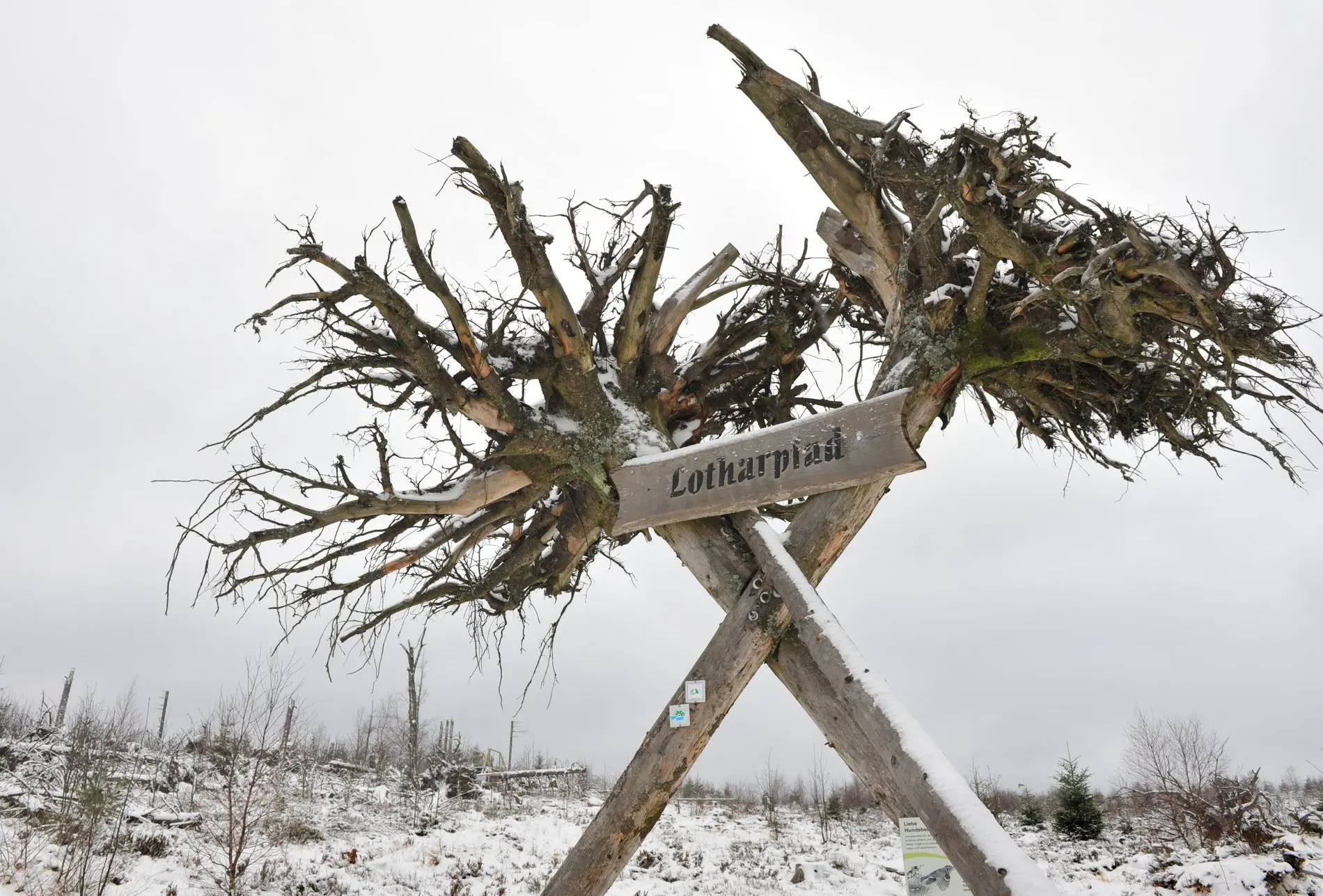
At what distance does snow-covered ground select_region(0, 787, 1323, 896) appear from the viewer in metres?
9.17

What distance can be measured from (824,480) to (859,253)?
2272 mm

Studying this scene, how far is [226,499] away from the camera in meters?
6.12

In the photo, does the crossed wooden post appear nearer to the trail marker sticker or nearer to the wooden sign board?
the wooden sign board

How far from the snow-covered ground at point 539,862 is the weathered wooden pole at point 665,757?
538 centimetres

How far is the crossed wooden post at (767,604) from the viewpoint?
4.74 meters

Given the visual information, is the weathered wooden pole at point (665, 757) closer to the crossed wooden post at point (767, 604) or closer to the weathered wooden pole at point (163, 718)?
the crossed wooden post at point (767, 604)

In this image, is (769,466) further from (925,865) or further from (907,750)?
(925,865)

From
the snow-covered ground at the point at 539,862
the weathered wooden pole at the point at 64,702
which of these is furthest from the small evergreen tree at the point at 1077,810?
the weathered wooden pole at the point at 64,702

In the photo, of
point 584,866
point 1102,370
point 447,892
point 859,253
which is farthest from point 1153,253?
point 447,892

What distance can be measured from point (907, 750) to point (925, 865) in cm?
58

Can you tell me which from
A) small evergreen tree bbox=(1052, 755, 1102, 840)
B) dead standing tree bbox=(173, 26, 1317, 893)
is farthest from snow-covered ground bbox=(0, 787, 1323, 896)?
dead standing tree bbox=(173, 26, 1317, 893)

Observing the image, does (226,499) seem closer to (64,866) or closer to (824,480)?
(824,480)

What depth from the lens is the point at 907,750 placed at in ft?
14.0

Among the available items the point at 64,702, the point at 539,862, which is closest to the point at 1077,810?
the point at 539,862
